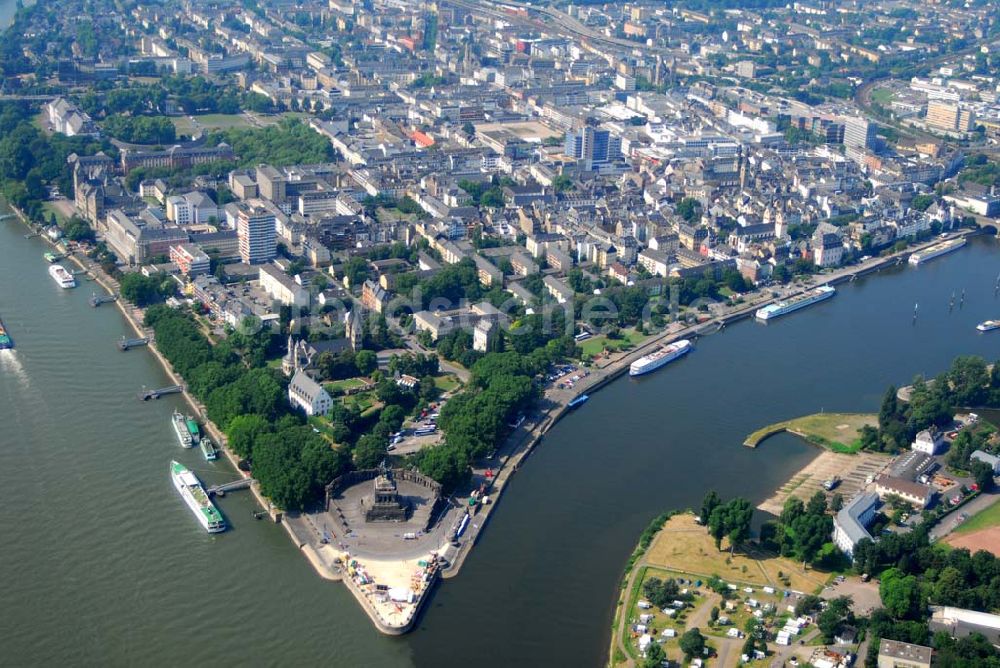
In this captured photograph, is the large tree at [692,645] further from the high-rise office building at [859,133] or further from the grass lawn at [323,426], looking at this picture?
the high-rise office building at [859,133]

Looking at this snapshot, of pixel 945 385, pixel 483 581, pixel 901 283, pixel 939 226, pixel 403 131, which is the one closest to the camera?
pixel 483 581

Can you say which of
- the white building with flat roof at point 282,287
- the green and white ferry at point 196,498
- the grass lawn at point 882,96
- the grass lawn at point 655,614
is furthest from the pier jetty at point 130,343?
the grass lawn at point 882,96

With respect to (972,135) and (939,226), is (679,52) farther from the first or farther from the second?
(939,226)

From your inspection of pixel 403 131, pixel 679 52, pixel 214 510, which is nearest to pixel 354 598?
pixel 214 510

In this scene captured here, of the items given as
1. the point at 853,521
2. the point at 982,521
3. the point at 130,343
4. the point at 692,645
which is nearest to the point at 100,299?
the point at 130,343

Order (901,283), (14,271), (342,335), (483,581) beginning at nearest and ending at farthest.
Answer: (483,581) → (342,335) → (14,271) → (901,283)

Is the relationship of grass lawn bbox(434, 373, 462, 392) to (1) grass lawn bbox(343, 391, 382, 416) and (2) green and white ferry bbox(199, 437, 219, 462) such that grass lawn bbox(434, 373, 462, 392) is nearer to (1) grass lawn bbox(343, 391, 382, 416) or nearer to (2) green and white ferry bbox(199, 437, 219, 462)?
(1) grass lawn bbox(343, 391, 382, 416)

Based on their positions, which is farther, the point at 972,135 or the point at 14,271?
the point at 972,135
